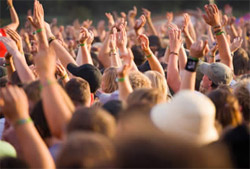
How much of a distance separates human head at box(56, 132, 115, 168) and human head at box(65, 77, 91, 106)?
5.26 ft

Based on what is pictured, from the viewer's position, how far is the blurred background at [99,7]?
52.6ft

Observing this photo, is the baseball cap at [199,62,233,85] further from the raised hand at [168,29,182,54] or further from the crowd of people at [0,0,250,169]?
the raised hand at [168,29,182,54]

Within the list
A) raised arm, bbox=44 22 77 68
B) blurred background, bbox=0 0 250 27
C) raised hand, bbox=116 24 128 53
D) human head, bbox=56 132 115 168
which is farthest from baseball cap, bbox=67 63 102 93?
blurred background, bbox=0 0 250 27

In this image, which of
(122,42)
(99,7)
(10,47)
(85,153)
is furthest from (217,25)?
(99,7)

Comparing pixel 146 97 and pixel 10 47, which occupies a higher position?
pixel 10 47

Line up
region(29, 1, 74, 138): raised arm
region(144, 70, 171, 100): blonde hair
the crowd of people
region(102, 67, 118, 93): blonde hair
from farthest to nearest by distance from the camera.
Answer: region(102, 67, 118, 93): blonde hair, region(144, 70, 171, 100): blonde hair, region(29, 1, 74, 138): raised arm, the crowd of people

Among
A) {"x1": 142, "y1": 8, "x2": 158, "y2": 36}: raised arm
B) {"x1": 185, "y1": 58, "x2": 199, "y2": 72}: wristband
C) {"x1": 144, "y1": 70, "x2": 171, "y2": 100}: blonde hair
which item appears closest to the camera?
{"x1": 185, "y1": 58, "x2": 199, "y2": 72}: wristband

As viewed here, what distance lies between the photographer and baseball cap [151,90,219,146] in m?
2.40

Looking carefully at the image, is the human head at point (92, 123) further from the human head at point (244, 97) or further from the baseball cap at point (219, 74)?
the baseball cap at point (219, 74)

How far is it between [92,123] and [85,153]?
1.75ft

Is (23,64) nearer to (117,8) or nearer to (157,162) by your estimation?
(157,162)

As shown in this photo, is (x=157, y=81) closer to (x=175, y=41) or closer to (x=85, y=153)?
(x=175, y=41)

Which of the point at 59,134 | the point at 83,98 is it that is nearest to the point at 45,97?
the point at 59,134

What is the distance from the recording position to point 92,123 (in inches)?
100
